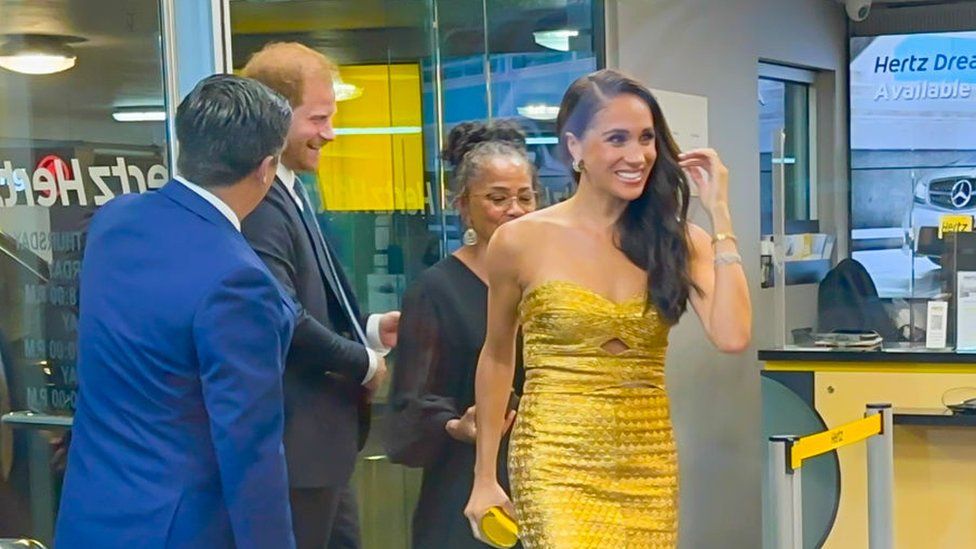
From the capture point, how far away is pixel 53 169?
2.68m

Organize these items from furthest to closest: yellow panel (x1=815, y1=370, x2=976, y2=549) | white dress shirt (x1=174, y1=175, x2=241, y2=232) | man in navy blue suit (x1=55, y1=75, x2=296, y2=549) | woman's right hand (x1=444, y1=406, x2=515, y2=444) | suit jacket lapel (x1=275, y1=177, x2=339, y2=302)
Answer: yellow panel (x1=815, y1=370, x2=976, y2=549) → woman's right hand (x1=444, y1=406, x2=515, y2=444) → suit jacket lapel (x1=275, y1=177, x2=339, y2=302) → white dress shirt (x1=174, y1=175, x2=241, y2=232) → man in navy blue suit (x1=55, y1=75, x2=296, y2=549)

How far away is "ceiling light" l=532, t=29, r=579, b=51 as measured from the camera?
4.16 metres

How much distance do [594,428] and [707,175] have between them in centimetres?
53

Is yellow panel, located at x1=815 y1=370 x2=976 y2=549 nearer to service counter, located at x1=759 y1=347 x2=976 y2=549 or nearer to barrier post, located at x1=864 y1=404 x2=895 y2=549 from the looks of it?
service counter, located at x1=759 y1=347 x2=976 y2=549

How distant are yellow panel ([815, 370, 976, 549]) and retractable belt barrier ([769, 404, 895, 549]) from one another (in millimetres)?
937

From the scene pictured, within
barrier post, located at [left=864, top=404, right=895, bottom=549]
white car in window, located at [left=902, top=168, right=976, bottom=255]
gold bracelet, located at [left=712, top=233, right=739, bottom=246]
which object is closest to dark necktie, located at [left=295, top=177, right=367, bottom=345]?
gold bracelet, located at [left=712, top=233, right=739, bottom=246]

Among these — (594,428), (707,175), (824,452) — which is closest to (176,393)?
(594,428)

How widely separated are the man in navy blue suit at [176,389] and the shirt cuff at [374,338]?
0.76 m

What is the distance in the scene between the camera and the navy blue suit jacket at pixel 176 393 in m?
1.92

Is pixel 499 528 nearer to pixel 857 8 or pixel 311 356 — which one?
pixel 311 356

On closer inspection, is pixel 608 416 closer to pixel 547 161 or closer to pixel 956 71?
pixel 547 161

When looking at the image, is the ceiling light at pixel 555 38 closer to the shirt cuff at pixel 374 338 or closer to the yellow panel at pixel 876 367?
the yellow panel at pixel 876 367

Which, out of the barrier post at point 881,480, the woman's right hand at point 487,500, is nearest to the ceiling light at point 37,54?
the woman's right hand at point 487,500

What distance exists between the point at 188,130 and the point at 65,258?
75 centimetres
